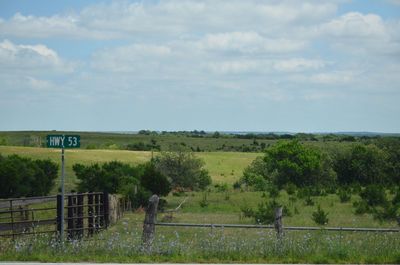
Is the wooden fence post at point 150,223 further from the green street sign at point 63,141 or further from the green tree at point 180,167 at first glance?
the green tree at point 180,167

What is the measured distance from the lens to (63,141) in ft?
50.1

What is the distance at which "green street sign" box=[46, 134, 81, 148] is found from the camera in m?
15.2

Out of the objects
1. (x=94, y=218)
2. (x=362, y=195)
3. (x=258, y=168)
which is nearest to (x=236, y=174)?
(x=258, y=168)

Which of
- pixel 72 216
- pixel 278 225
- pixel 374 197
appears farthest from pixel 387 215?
pixel 278 225

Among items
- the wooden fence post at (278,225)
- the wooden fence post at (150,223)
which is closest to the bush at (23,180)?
the wooden fence post at (150,223)

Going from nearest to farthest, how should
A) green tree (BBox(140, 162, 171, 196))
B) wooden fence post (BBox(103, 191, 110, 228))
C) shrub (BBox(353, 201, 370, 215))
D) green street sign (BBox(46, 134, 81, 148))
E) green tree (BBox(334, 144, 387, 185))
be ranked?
green street sign (BBox(46, 134, 81, 148)) → wooden fence post (BBox(103, 191, 110, 228)) → shrub (BBox(353, 201, 370, 215)) → green tree (BBox(140, 162, 171, 196)) → green tree (BBox(334, 144, 387, 185))

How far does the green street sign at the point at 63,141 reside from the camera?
15.2 meters

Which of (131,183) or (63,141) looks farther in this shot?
(131,183)

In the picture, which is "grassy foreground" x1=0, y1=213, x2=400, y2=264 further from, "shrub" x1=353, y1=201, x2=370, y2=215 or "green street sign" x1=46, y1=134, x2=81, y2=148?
"shrub" x1=353, y1=201, x2=370, y2=215

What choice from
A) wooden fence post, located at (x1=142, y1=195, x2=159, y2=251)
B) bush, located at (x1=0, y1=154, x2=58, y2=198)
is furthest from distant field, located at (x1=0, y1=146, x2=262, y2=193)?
wooden fence post, located at (x1=142, y1=195, x2=159, y2=251)

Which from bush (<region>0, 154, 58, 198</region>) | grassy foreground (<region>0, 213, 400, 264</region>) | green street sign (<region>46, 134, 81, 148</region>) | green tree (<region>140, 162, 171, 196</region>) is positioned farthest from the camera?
bush (<region>0, 154, 58, 198</region>)

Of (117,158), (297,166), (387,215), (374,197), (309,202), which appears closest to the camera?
(387,215)

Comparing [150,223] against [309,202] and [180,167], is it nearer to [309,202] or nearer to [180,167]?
[309,202]

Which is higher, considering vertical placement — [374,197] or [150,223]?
[150,223]
